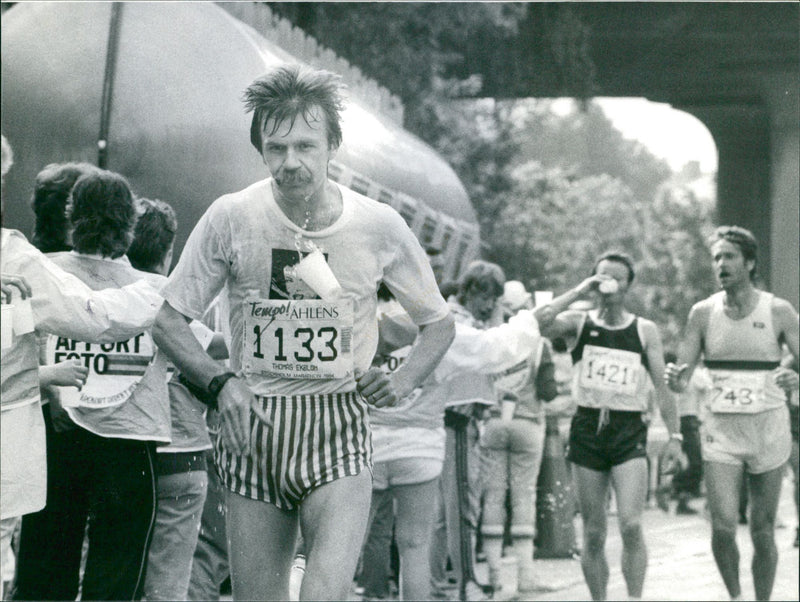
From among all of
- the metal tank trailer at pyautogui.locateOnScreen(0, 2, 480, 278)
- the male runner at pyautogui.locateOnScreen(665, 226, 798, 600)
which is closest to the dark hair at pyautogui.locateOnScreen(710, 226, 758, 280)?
the male runner at pyautogui.locateOnScreen(665, 226, 798, 600)

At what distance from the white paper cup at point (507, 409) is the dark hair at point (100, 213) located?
4475 mm

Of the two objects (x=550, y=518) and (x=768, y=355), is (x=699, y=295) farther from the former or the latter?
(x=768, y=355)

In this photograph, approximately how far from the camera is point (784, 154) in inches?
338

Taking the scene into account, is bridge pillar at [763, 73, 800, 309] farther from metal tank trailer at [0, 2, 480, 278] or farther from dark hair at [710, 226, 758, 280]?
metal tank trailer at [0, 2, 480, 278]

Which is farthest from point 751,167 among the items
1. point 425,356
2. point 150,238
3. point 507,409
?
point 425,356

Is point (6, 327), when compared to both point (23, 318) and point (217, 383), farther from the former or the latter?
point (217, 383)

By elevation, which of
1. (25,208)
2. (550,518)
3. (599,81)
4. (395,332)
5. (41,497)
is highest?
(599,81)

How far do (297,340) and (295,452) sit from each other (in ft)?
1.03

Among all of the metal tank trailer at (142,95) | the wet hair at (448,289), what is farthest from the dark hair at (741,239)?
the metal tank trailer at (142,95)

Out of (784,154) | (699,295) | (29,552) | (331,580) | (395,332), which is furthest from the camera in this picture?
(699,295)

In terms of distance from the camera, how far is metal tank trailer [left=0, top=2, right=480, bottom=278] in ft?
24.9

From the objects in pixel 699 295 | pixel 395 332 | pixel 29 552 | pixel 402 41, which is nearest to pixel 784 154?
pixel 395 332

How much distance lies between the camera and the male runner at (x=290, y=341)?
4.23 m

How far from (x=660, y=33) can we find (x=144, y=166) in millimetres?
11720
